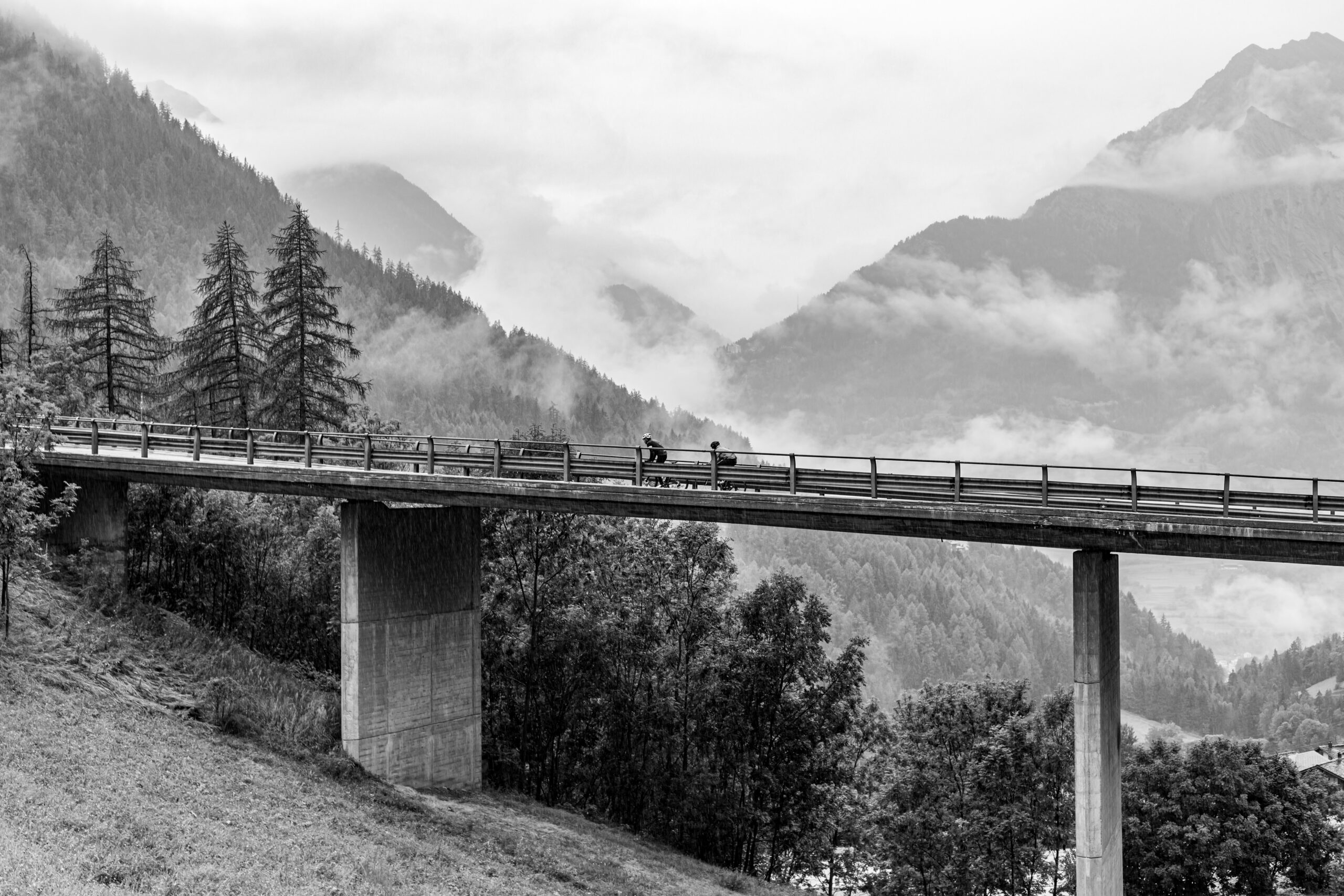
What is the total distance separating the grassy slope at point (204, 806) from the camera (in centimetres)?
1853

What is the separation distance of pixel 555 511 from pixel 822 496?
25.4 ft

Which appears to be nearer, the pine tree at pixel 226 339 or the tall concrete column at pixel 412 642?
the tall concrete column at pixel 412 642

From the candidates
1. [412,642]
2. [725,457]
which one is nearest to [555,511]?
[725,457]

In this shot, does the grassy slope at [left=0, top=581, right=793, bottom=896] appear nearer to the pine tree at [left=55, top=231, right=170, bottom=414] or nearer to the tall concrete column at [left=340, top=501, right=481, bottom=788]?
the tall concrete column at [left=340, top=501, right=481, bottom=788]

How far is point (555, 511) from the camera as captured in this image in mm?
30016

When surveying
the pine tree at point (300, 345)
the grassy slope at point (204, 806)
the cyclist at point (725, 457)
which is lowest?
the grassy slope at point (204, 806)

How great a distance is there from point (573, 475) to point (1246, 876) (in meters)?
32.5

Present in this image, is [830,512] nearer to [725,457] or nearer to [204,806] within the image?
[725,457]

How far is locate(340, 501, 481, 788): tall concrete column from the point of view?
106ft

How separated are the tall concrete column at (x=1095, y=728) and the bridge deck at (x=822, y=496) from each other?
3.09ft

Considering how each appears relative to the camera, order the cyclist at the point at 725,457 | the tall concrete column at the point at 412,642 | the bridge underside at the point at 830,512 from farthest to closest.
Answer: the tall concrete column at the point at 412,642, the cyclist at the point at 725,457, the bridge underside at the point at 830,512

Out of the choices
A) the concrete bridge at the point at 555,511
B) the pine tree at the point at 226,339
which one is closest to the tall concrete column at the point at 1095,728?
the concrete bridge at the point at 555,511

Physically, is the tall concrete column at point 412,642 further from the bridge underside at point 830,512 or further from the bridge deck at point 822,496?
the bridge deck at point 822,496

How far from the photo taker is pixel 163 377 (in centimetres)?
5875
